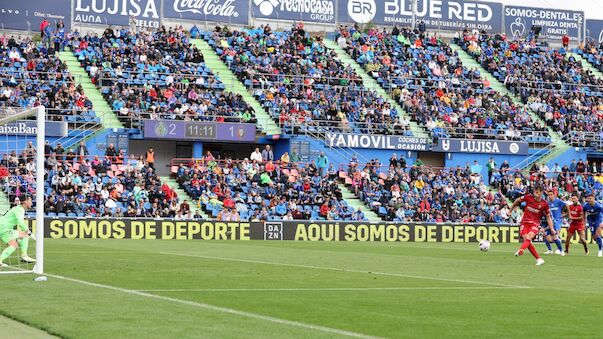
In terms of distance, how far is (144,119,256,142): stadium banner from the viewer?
5125 centimetres

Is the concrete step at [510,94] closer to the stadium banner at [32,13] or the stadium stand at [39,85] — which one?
the stadium stand at [39,85]

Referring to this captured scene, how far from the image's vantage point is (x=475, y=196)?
5156 centimetres

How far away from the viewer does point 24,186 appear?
91.2 ft

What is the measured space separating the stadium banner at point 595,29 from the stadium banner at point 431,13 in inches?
371

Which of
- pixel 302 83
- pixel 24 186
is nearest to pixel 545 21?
pixel 302 83

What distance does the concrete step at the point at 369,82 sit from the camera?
58.0 m

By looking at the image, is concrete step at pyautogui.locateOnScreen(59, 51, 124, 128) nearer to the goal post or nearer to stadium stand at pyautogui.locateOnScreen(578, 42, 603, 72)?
the goal post

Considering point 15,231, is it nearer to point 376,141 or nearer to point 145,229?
point 145,229

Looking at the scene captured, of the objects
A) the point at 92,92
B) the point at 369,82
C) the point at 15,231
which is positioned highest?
the point at 369,82

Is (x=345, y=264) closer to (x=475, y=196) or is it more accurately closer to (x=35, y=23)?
(x=475, y=196)

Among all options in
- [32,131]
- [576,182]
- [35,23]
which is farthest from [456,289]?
[35,23]

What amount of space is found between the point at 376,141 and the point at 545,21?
25582 mm

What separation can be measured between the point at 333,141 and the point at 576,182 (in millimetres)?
11785

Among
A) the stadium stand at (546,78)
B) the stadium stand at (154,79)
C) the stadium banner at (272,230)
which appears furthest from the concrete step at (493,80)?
the stadium stand at (154,79)
